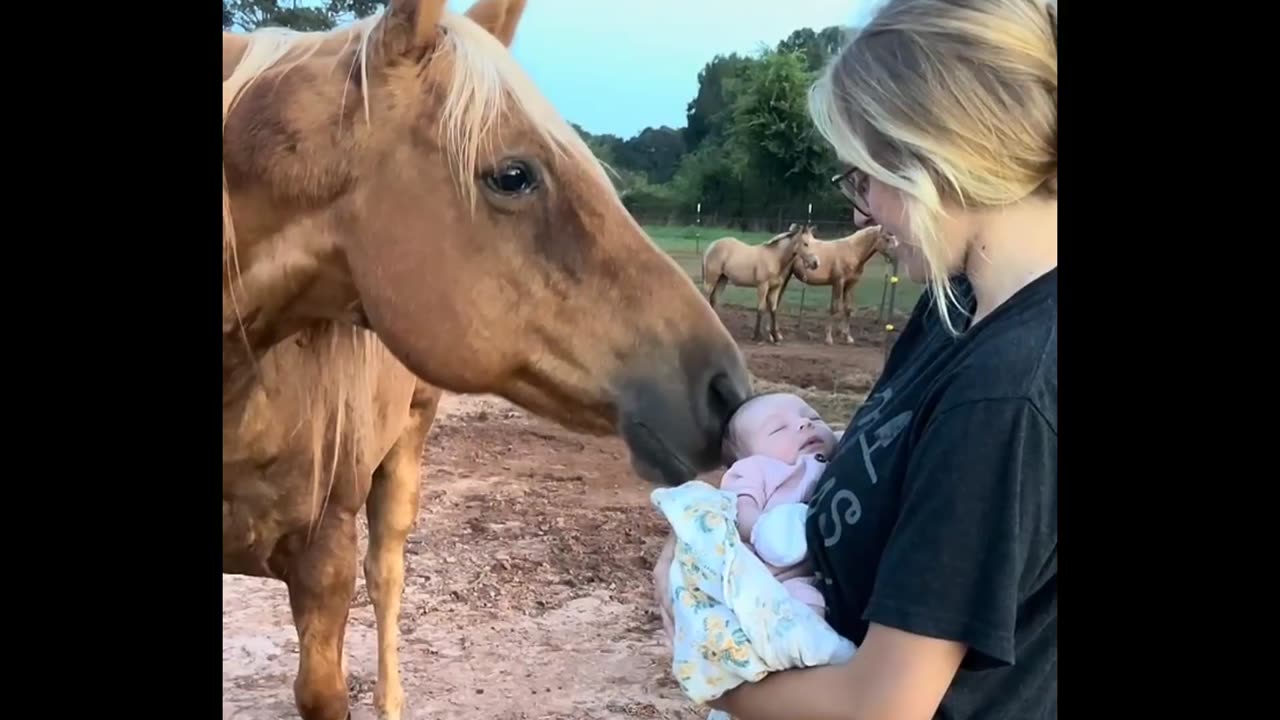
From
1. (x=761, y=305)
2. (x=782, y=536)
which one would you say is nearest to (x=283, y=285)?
(x=782, y=536)

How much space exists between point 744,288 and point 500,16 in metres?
12.8

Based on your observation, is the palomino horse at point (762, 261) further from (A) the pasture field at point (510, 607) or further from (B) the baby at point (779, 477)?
(B) the baby at point (779, 477)

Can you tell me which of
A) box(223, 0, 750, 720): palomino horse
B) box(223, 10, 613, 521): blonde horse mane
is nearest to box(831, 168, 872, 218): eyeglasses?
box(223, 0, 750, 720): palomino horse

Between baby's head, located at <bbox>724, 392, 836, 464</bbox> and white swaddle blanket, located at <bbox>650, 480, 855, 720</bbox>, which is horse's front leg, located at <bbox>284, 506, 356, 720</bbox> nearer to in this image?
baby's head, located at <bbox>724, 392, 836, 464</bbox>

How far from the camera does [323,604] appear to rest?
2461 millimetres

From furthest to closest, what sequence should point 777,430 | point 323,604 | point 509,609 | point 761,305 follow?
point 761,305, point 509,609, point 323,604, point 777,430

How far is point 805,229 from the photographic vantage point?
40.8 feet

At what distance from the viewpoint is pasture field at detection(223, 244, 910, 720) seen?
10.8 feet

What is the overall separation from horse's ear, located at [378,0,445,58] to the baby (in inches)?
30.9

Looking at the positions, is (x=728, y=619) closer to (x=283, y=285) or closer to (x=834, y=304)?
(x=283, y=285)
